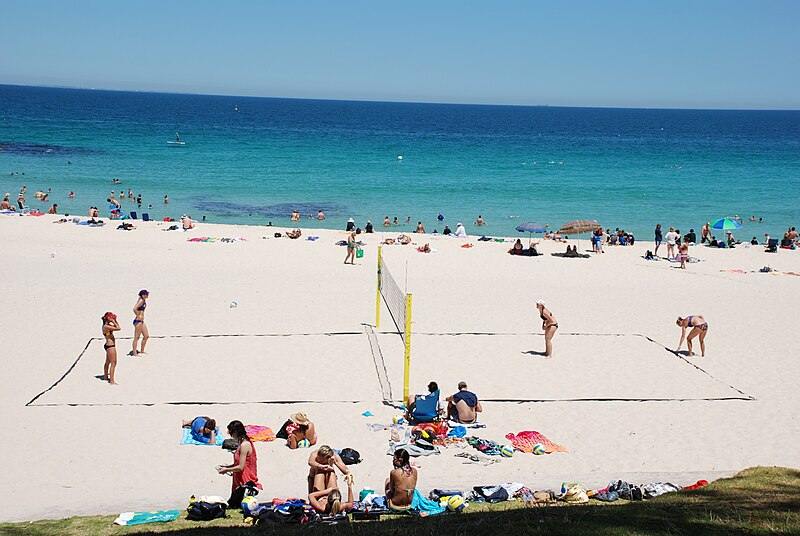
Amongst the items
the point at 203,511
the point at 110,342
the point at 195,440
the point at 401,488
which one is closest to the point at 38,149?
the point at 110,342

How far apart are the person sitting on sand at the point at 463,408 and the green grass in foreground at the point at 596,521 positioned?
2930mm

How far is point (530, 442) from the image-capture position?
1036 cm

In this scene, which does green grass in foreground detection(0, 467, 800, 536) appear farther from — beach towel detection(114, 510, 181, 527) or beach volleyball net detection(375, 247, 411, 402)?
beach volleyball net detection(375, 247, 411, 402)

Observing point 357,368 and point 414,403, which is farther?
point 357,368

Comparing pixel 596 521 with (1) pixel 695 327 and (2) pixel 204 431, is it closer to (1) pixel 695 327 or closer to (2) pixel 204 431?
(2) pixel 204 431

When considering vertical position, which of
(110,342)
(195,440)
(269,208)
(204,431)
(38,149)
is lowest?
(195,440)

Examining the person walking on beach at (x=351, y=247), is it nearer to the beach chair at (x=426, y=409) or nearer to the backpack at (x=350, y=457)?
the beach chair at (x=426, y=409)

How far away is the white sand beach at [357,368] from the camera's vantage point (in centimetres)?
961

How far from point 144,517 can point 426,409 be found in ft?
13.9

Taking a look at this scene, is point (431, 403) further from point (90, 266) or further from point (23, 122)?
point (23, 122)

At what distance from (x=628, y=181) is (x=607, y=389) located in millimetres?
45624

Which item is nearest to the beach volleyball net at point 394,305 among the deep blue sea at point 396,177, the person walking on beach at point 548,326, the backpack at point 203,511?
the person walking on beach at point 548,326

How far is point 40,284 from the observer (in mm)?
18328

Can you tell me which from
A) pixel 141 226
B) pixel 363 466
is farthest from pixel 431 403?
pixel 141 226
